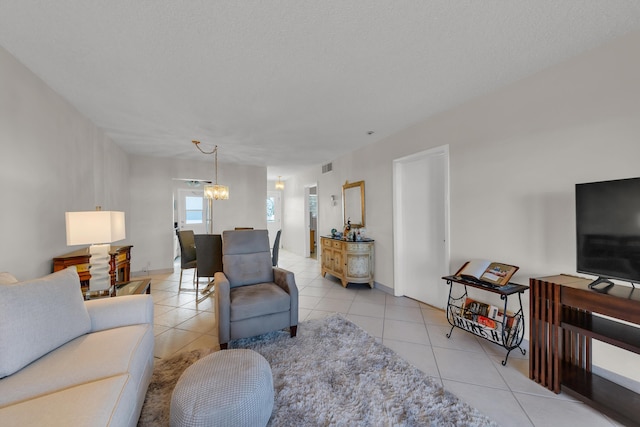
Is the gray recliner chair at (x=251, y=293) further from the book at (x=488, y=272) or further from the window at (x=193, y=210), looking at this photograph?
the window at (x=193, y=210)

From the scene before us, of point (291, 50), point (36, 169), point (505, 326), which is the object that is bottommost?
point (505, 326)

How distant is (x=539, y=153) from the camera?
2154 mm

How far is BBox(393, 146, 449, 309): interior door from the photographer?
314 cm

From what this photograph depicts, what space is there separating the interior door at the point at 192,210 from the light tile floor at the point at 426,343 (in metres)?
2.95

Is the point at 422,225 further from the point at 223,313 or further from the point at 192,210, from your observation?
the point at 192,210

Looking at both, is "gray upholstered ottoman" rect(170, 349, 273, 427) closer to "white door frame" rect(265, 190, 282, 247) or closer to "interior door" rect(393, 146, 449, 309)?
"interior door" rect(393, 146, 449, 309)

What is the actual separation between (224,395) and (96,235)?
1.80 m

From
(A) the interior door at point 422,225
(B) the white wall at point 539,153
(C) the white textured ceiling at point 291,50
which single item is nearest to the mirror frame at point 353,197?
(A) the interior door at point 422,225

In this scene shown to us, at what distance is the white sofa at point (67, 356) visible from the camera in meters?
0.98

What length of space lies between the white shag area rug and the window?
5.55 m

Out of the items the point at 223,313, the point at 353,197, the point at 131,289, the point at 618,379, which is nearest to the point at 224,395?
the point at 223,313

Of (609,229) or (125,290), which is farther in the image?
(125,290)

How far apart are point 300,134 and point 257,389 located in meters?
3.22

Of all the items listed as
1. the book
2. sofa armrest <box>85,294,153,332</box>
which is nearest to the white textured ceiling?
the book
